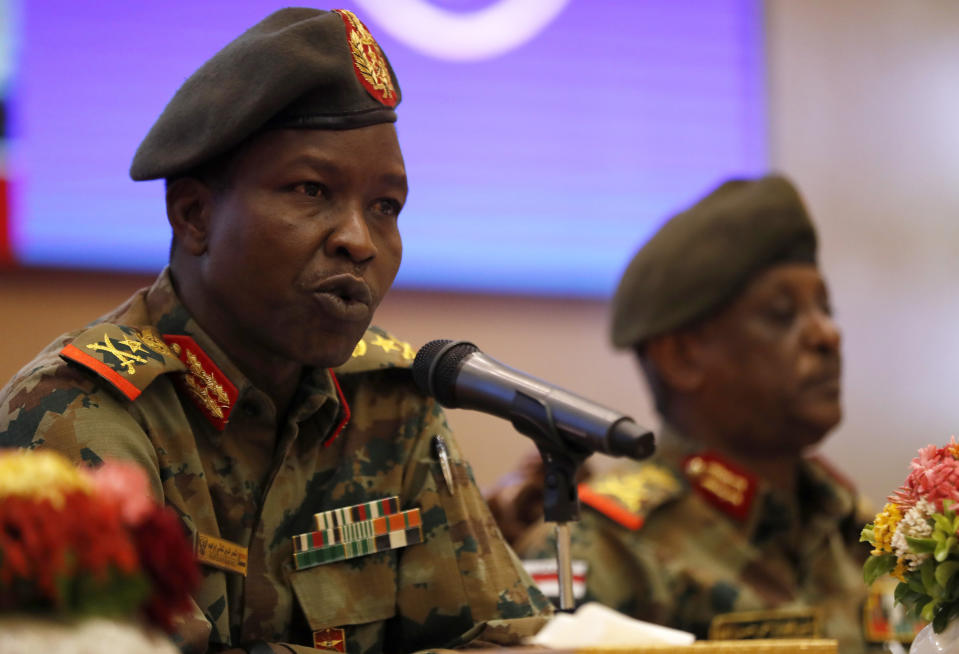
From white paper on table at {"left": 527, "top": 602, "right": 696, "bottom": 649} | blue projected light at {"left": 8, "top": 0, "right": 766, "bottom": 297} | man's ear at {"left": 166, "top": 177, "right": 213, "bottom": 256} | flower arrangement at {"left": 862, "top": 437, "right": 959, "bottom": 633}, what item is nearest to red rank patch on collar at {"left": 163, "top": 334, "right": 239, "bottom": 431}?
man's ear at {"left": 166, "top": 177, "right": 213, "bottom": 256}

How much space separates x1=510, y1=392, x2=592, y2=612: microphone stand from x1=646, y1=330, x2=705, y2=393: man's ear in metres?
1.42

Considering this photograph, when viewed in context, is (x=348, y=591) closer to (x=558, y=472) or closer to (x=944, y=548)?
(x=558, y=472)

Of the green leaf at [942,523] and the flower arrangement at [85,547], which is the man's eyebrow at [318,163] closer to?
the flower arrangement at [85,547]

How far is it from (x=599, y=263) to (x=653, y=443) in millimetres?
2214

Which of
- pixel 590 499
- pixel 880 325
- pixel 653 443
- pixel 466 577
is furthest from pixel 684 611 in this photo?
pixel 880 325

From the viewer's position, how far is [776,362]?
270 centimetres

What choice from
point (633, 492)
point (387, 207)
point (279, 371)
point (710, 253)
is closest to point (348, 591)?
point (279, 371)

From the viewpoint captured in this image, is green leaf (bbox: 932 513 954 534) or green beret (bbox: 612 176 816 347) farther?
green beret (bbox: 612 176 816 347)

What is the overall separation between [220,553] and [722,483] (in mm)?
1555

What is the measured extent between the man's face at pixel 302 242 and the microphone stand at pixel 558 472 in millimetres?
298

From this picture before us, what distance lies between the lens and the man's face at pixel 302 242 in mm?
1541

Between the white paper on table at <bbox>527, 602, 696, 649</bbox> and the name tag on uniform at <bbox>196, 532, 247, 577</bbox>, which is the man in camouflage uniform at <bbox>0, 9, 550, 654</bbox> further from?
the white paper on table at <bbox>527, 602, 696, 649</bbox>

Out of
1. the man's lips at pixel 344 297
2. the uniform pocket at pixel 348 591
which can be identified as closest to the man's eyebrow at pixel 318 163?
the man's lips at pixel 344 297

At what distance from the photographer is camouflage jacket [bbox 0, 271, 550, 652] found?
1.46 meters
